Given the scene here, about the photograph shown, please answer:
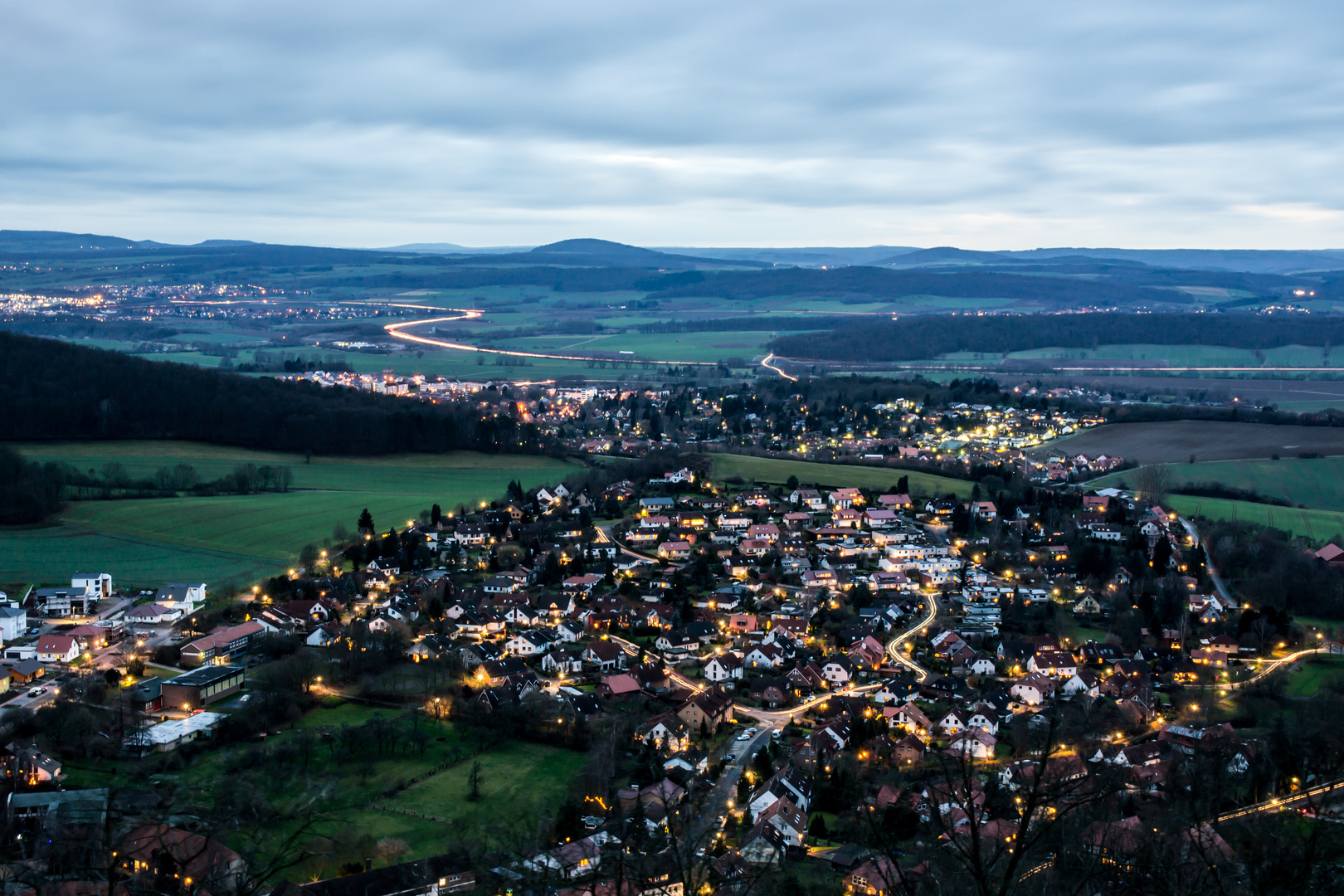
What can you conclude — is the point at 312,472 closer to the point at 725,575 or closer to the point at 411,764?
the point at 725,575

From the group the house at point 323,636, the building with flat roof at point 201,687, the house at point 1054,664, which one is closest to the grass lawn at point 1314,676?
the house at point 1054,664

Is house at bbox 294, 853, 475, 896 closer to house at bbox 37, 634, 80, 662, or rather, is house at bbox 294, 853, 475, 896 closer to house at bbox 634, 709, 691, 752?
house at bbox 634, 709, 691, 752

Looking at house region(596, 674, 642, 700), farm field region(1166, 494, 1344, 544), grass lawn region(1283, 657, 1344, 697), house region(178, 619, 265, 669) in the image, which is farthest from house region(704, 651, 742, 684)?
farm field region(1166, 494, 1344, 544)

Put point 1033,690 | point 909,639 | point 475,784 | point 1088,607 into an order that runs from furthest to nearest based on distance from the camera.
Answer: point 1088,607 → point 909,639 → point 1033,690 → point 475,784

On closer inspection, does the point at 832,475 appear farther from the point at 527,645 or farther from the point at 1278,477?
the point at 527,645

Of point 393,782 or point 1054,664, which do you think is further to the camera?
point 1054,664

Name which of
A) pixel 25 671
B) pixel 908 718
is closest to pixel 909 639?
pixel 908 718
